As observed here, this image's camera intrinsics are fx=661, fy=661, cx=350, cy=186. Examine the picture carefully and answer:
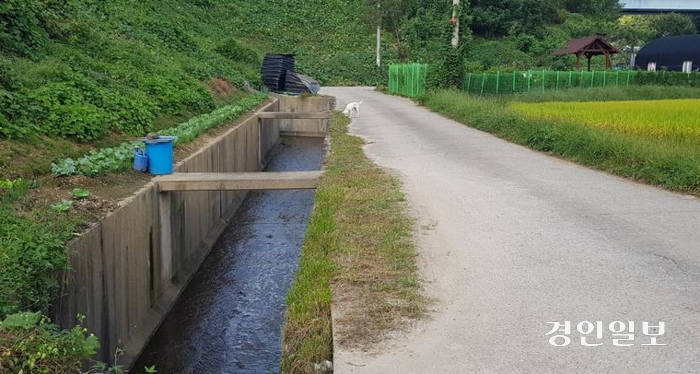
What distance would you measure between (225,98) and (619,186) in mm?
16675

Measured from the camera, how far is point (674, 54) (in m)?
50.1

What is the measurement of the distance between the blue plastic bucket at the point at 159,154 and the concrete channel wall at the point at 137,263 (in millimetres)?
506

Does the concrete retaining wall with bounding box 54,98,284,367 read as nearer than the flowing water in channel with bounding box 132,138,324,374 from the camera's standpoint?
Yes

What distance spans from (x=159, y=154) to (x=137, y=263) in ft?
8.46

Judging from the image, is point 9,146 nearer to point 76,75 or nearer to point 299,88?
point 76,75

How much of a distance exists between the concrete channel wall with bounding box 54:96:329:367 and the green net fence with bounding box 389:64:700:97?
18.2 meters

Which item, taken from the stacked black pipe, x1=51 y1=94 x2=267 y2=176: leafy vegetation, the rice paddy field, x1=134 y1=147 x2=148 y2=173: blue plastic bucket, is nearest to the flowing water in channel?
x1=134 y1=147 x2=148 y2=173: blue plastic bucket

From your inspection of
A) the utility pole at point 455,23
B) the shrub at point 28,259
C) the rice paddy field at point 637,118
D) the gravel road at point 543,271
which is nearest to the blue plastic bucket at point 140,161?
the shrub at point 28,259

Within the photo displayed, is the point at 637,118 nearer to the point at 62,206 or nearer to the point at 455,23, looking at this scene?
the point at 455,23

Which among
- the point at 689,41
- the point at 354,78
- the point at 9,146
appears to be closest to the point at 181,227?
the point at 9,146

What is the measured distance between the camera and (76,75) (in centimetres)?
1381

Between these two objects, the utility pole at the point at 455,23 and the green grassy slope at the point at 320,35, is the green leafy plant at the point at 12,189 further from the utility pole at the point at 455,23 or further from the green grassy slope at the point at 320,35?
the green grassy slope at the point at 320,35

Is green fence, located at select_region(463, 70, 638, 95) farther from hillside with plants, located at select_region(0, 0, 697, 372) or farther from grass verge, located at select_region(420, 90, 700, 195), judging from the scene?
grass verge, located at select_region(420, 90, 700, 195)

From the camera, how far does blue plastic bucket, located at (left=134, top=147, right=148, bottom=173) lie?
11005mm
